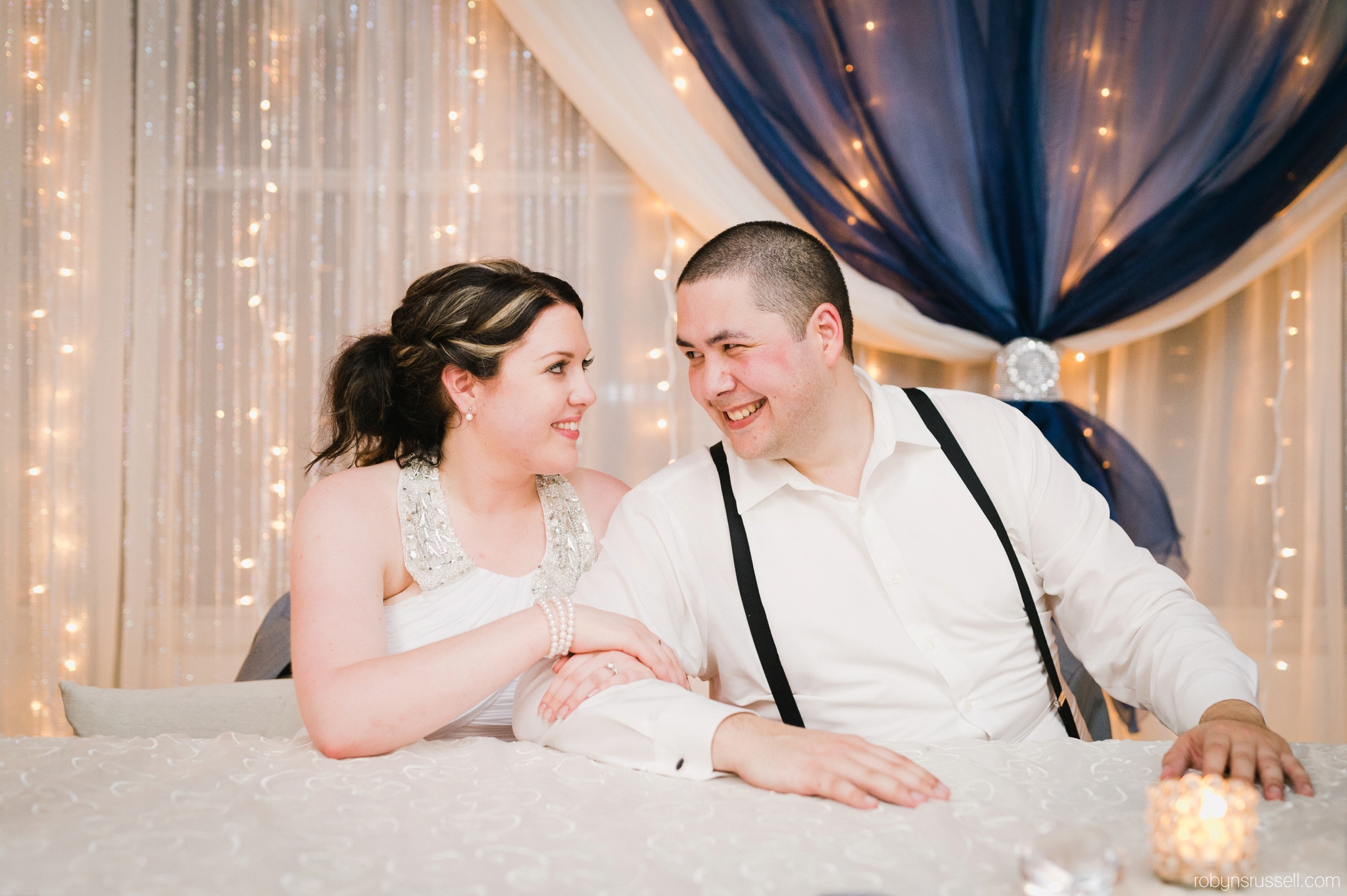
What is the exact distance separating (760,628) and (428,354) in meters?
0.89

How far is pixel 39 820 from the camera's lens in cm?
98

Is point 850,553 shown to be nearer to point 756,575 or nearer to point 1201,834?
point 756,575

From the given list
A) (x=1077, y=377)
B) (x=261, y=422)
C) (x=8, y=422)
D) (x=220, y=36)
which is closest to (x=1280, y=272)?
(x=1077, y=377)

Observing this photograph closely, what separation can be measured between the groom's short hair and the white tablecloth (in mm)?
869

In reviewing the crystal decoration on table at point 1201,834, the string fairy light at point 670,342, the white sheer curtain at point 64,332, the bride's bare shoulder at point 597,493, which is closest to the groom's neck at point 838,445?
the bride's bare shoulder at point 597,493

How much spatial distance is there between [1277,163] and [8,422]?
3.99 meters

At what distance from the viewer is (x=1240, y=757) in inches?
44.4

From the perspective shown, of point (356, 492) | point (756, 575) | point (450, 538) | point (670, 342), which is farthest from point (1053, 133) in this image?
point (356, 492)

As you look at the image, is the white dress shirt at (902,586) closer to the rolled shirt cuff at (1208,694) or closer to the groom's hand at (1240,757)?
the rolled shirt cuff at (1208,694)

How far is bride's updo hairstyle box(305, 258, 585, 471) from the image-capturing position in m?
1.88

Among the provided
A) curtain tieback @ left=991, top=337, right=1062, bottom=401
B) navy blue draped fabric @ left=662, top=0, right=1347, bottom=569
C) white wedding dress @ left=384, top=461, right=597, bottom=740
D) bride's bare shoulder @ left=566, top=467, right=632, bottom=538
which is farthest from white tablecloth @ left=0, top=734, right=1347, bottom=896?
navy blue draped fabric @ left=662, top=0, right=1347, bottom=569

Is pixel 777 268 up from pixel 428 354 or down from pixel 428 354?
up

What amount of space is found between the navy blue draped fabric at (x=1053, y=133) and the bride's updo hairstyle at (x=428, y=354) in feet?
4.22

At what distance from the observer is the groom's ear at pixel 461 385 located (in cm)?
193
